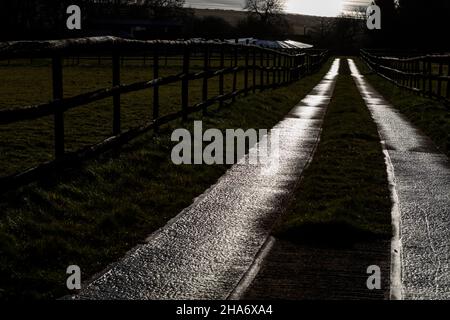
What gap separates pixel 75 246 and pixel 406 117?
36.2ft

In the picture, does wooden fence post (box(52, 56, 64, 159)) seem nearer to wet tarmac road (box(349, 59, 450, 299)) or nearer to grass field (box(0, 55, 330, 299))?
grass field (box(0, 55, 330, 299))

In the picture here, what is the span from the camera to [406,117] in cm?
1422

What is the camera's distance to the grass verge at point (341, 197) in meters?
5.07

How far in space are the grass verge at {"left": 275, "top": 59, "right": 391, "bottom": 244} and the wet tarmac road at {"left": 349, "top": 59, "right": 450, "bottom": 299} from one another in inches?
7.6

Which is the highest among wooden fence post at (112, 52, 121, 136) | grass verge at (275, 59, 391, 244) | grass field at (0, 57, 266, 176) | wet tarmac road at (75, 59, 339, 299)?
wooden fence post at (112, 52, 121, 136)

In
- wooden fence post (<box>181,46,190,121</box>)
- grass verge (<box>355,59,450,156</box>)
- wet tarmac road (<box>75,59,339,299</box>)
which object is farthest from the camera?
grass verge (<box>355,59,450,156</box>)

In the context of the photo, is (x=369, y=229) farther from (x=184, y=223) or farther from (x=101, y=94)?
(x=101, y=94)

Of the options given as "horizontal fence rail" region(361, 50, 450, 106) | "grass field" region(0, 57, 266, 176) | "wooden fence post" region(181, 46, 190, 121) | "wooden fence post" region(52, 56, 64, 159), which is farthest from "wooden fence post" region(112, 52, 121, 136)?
"horizontal fence rail" region(361, 50, 450, 106)

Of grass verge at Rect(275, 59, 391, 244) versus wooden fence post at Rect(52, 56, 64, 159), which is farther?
wooden fence post at Rect(52, 56, 64, 159)

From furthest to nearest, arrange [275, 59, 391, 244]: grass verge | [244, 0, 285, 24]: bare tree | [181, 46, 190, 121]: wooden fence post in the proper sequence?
[244, 0, 285, 24]: bare tree, [181, 46, 190, 121]: wooden fence post, [275, 59, 391, 244]: grass verge

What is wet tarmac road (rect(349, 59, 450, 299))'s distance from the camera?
4.08 meters

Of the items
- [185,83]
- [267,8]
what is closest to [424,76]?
[185,83]

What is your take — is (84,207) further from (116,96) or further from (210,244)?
(116,96)
